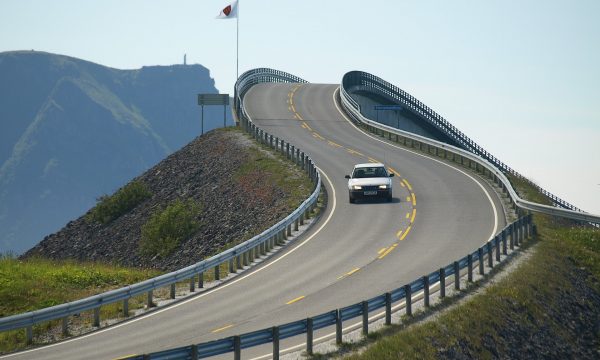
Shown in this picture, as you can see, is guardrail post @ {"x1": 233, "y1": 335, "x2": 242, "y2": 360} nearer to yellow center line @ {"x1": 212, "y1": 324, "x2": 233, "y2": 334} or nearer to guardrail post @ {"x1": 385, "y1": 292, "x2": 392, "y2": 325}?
yellow center line @ {"x1": 212, "y1": 324, "x2": 233, "y2": 334}

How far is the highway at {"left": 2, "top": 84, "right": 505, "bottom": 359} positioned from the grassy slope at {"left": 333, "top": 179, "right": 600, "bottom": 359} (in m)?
2.56

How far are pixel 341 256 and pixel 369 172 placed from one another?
12.3m

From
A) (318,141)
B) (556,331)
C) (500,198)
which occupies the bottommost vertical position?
(556,331)

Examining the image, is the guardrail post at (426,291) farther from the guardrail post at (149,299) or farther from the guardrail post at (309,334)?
the guardrail post at (149,299)

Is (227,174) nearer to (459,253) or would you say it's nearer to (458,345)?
(459,253)

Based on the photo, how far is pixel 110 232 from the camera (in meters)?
53.7

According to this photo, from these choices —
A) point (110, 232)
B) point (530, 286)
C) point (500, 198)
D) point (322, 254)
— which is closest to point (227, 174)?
point (110, 232)

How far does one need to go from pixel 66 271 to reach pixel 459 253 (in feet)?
40.3

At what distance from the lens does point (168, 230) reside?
47500 mm

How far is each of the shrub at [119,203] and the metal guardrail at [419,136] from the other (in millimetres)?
16554

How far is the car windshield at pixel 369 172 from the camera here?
43.1 meters

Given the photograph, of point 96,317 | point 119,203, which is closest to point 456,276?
point 96,317

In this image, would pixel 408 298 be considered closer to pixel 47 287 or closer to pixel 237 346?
pixel 237 346

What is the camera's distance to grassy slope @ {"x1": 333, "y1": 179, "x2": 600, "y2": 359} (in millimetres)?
20859
